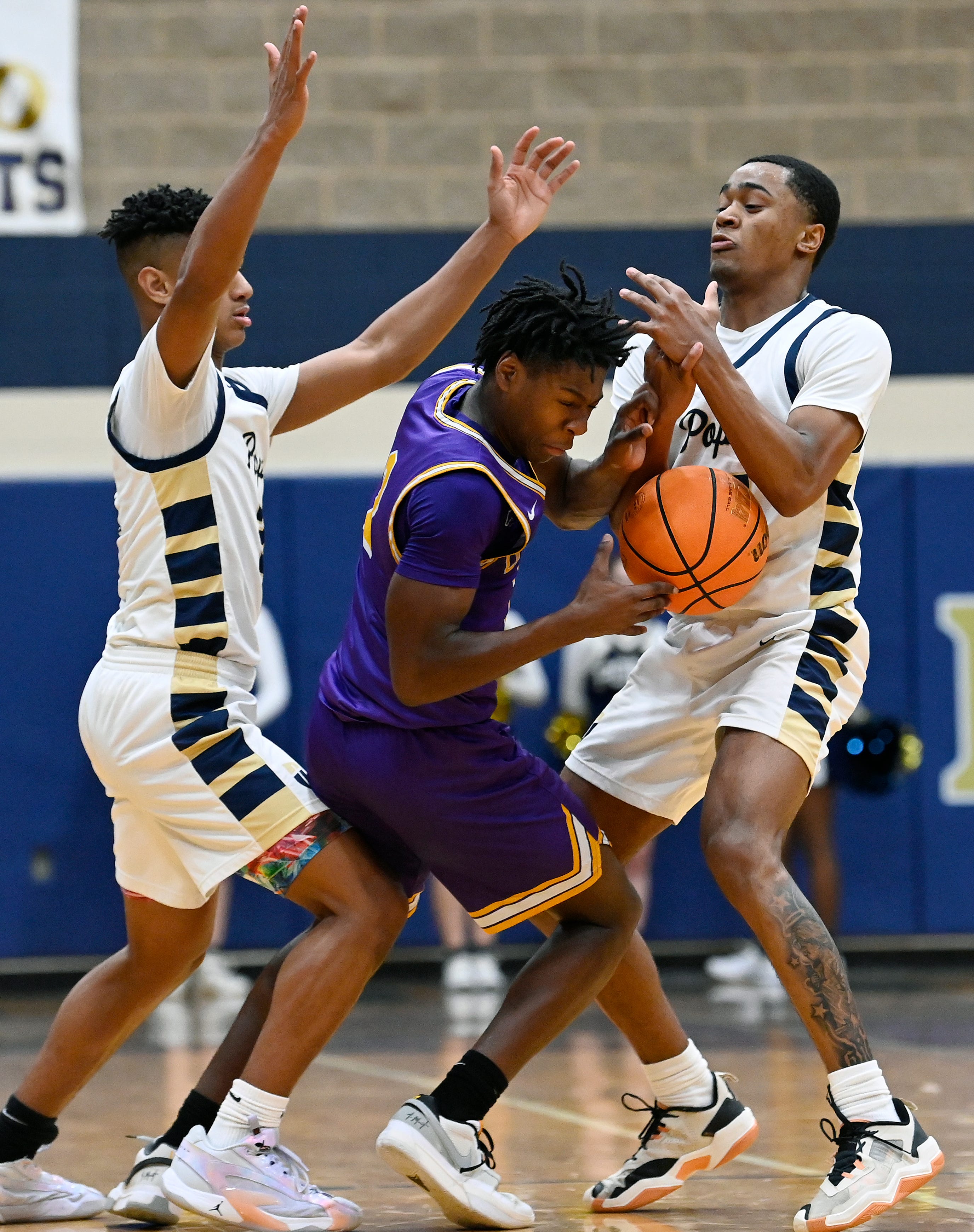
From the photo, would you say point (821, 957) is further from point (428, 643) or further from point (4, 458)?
point (4, 458)

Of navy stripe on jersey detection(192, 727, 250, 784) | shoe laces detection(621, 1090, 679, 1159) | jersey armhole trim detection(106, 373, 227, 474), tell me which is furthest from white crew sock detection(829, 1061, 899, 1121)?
jersey armhole trim detection(106, 373, 227, 474)

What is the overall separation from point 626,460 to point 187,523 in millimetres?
951

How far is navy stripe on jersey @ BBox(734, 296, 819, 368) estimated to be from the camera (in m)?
3.91

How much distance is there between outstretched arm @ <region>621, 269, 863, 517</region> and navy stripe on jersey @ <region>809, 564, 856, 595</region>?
25 cm

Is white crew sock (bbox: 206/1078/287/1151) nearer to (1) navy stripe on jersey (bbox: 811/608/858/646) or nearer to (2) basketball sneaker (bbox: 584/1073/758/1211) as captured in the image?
(2) basketball sneaker (bbox: 584/1073/758/1211)

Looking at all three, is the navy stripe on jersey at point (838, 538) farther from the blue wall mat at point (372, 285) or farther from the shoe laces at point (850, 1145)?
the blue wall mat at point (372, 285)

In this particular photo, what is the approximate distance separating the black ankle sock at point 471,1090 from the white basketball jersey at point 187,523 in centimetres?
97

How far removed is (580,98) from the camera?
934 cm

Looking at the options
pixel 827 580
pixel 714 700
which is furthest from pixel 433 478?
pixel 827 580

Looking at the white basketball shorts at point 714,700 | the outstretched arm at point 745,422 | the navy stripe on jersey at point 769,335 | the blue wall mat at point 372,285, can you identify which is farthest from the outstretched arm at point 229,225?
the blue wall mat at point 372,285

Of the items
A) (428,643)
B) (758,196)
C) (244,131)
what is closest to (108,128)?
(244,131)

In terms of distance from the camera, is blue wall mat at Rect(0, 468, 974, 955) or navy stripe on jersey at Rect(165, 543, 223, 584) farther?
blue wall mat at Rect(0, 468, 974, 955)

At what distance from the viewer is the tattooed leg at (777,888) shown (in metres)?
3.44

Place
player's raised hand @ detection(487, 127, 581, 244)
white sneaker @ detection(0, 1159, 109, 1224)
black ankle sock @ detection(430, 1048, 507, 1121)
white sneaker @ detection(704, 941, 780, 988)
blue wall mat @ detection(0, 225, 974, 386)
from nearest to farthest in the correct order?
1. black ankle sock @ detection(430, 1048, 507, 1121)
2. white sneaker @ detection(0, 1159, 109, 1224)
3. player's raised hand @ detection(487, 127, 581, 244)
4. white sneaker @ detection(704, 941, 780, 988)
5. blue wall mat @ detection(0, 225, 974, 386)
